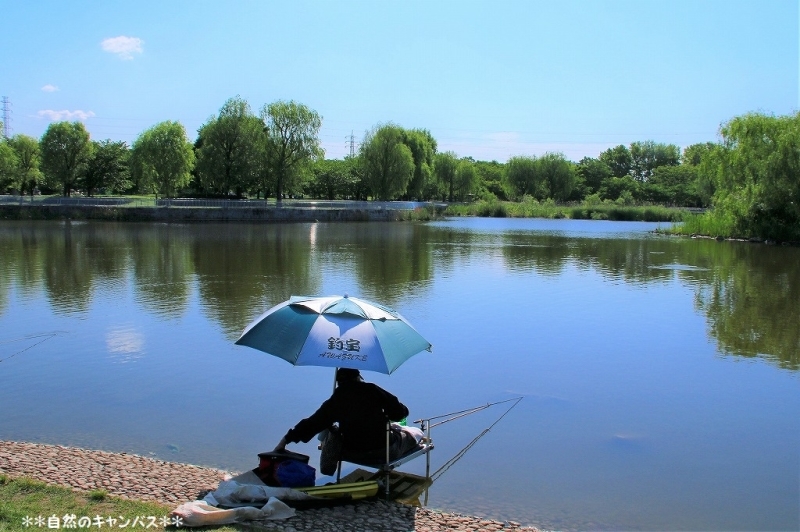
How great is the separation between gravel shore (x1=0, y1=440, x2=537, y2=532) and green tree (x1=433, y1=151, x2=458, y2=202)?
309 feet

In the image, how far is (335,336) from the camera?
660 cm

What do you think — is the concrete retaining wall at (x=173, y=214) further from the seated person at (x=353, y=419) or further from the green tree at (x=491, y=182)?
the seated person at (x=353, y=419)

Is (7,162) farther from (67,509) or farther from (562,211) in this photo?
(67,509)

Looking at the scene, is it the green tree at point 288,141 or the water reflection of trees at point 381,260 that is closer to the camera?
the water reflection of trees at point 381,260

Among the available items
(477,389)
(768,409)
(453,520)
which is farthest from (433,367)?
(453,520)

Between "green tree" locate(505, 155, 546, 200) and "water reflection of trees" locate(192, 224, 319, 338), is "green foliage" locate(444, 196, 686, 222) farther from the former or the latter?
"water reflection of trees" locate(192, 224, 319, 338)

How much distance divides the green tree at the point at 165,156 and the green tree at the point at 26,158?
1135cm

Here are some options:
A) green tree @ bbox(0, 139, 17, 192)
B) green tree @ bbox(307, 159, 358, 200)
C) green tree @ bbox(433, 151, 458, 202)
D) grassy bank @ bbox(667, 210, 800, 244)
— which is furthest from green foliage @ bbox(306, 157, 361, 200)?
grassy bank @ bbox(667, 210, 800, 244)

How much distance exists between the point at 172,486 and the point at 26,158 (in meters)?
74.7

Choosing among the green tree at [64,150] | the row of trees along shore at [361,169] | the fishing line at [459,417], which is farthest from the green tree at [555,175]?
the fishing line at [459,417]

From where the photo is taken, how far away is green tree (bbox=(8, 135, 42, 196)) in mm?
69625

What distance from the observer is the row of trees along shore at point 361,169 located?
45625 millimetres

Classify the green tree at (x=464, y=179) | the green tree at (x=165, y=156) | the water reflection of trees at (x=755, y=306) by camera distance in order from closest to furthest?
1. the water reflection of trees at (x=755, y=306)
2. the green tree at (x=165, y=156)
3. the green tree at (x=464, y=179)

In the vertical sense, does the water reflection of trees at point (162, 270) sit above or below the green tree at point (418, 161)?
below
